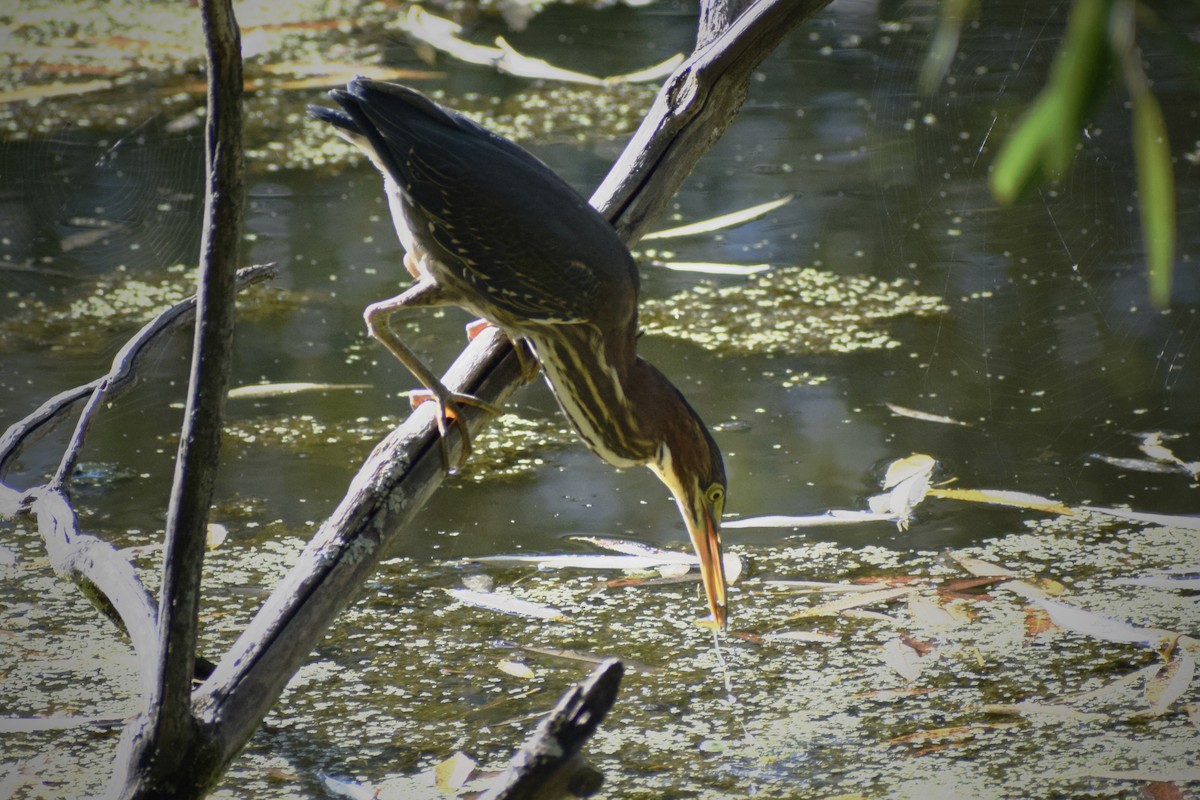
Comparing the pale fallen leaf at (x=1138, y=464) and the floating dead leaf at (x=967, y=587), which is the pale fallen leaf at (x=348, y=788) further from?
the pale fallen leaf at (x=1138, y=464)

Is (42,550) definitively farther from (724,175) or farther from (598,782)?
(724,175)

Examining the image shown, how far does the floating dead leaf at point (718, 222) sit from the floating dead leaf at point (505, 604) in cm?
210

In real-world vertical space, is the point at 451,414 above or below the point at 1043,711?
above

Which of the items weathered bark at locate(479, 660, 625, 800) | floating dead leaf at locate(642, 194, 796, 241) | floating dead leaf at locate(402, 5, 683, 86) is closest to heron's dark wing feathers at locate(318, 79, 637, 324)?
weathered bark at locate(479, 660, 625, 800)

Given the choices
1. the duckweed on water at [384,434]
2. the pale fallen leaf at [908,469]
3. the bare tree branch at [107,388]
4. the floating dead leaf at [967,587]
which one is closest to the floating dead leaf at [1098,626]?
A: the floating dead leaf at [967,587]

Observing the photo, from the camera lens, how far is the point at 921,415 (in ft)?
11.5

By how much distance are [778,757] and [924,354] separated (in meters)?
1.83

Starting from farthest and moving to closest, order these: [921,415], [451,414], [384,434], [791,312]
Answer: [791,312], [921,415], [384,434], [451,414]

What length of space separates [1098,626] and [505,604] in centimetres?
119

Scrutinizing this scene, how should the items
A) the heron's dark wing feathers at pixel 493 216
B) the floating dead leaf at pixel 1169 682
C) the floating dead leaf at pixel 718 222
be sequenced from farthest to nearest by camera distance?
the floating dead leaf at pixel 718 222 < the floating dead leaf at pixel 1169 682 < the heron's dark wing feathers at pixel 493 216

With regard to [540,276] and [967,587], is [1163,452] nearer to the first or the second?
[967,587]

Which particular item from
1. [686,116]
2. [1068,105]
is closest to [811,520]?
[686,116]

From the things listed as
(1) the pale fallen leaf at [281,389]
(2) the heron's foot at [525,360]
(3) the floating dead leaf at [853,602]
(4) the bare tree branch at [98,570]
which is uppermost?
(2) the heron's foot at [525,360]

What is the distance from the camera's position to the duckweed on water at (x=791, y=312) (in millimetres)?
3893
